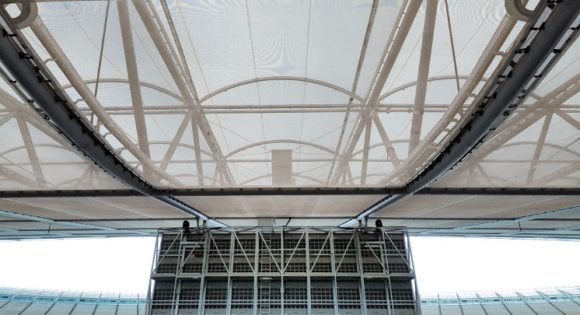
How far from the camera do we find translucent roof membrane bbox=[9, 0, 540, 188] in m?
5.61

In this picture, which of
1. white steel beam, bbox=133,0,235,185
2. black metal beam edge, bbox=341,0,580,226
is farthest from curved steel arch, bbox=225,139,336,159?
black metal beam edge, bbox=341,0,580,226

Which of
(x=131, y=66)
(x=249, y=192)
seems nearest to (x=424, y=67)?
(x=131, y=66)

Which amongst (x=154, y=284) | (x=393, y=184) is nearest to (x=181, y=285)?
(x=154, y=284)

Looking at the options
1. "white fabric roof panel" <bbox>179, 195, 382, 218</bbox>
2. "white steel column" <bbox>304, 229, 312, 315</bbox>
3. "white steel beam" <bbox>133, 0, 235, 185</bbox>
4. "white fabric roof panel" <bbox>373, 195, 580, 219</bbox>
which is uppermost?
"white steel beam" <bbox>133, 0, 235, 185</bbox>

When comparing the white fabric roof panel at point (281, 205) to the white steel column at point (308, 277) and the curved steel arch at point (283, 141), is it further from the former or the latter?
the curved steel arch at point (283, 141)

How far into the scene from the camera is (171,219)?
1816 centimetres

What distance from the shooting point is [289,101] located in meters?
9.04

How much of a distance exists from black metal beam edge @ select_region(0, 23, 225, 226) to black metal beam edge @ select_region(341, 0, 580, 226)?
6.26 meters

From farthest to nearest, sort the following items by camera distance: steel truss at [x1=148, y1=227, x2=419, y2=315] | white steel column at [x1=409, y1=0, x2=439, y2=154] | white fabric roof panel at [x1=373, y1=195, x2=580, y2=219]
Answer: steel truss at [x1=148, y1=227, x2=419, y2=315] → white fabric roof panel at [x1=373, y1=195, x2=580, y2=219] → white steel column at [x1=409, y1=0, x2=439, y2=154]

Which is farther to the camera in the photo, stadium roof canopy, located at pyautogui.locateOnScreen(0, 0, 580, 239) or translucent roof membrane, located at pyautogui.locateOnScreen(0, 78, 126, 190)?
translucent roof membrane, located at pyautogui.locateOnScreen(0, 78, 126, 190)

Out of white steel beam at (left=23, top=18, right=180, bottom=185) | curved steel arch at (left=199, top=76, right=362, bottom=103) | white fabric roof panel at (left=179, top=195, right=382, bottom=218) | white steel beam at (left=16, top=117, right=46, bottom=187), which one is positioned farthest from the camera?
white fabric roof panel at (left=179, top=195, right=382, bottom=218)

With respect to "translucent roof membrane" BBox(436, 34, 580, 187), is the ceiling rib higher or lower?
higher

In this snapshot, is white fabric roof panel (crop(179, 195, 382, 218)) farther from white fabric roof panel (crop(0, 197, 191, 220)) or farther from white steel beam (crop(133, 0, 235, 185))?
white steel beam (crop(133, 0, 235, 185))

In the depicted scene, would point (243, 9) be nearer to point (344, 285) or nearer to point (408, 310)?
point (344, 285)
